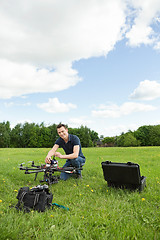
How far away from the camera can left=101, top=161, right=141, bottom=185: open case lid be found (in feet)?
13.4

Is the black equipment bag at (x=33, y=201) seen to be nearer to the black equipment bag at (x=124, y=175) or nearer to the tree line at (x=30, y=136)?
the black equipment bag at (x=124, y=175)

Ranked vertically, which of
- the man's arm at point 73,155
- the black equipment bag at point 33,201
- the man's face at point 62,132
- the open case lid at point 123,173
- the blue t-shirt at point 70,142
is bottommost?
the black equipment bag at point 33,201

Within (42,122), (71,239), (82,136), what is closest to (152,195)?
(71,239)

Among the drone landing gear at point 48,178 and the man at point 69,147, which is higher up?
the man at point 69,147

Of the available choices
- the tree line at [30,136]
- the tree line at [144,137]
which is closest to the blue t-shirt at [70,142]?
the tree line at [30,136]

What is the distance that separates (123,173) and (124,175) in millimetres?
63

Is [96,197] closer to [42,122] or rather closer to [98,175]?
[98,175]

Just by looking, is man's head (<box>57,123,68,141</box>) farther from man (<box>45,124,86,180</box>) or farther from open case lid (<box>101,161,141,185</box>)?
open case lid (<box>101,161,141,185</box>)

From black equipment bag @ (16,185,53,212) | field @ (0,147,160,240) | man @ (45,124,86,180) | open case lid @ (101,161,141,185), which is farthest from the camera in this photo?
man @ (45,124,86,180)

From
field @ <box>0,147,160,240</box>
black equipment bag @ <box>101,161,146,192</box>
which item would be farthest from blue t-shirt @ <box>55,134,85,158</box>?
field @ <box>0,147,160,240</box>

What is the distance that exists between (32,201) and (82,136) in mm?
62672

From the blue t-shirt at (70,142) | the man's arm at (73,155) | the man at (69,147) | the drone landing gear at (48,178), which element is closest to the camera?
the drone landing gear at (48,178)

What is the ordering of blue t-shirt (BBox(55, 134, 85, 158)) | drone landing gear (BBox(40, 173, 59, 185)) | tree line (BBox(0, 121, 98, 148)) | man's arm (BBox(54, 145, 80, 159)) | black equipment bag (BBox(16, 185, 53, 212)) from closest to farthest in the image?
black equipment bag (BBox(16, 185, 53, 212)) → drone landing gear (BBox(40, 173, 59, 185)) → man's arm (BBox(54, 145, 80, 159)) → blue t-shirt (BBox(55, 134, 85, 158)) → tree line (BBox(0, 121, 98, 148))

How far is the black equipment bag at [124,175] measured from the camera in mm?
4086
